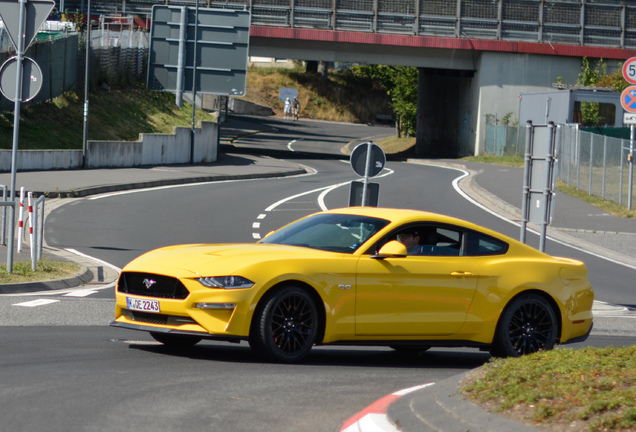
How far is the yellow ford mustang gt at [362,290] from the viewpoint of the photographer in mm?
8422

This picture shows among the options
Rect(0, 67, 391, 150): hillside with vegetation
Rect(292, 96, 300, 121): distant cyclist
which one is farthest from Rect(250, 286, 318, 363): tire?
Rect(292, 96, 300, 121): distant cyclist

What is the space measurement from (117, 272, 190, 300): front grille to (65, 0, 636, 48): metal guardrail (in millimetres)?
45399

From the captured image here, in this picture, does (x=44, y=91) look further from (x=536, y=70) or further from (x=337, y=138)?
(x=337, y=138)

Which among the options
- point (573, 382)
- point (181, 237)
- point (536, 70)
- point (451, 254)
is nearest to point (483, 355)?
point (451, 254)

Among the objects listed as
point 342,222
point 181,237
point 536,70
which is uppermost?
point 536,70

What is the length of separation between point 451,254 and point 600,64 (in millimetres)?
48809

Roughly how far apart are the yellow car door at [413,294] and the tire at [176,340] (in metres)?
1.59

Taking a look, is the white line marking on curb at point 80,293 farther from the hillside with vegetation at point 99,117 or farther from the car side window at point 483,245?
the hillside with vegetation at point 99,117

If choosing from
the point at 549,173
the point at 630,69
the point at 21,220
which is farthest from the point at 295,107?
the point at 549,173

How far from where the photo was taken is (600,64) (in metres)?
55.6

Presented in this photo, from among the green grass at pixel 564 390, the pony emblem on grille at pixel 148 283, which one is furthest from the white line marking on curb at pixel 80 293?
the green grass at pixel 564 390

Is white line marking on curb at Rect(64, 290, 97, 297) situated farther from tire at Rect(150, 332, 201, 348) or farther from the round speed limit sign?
the round speed limit sign

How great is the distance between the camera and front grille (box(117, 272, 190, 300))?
335 inches

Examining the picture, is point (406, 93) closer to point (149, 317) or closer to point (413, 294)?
point (413, 294)
